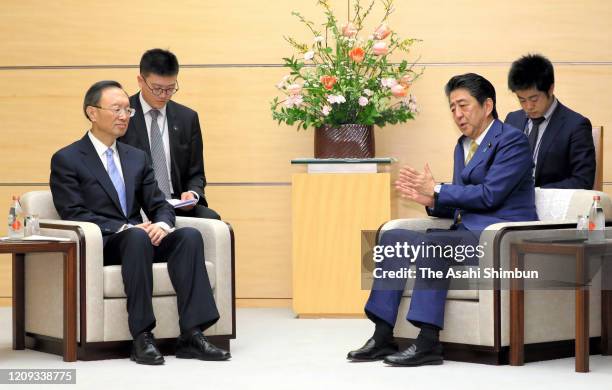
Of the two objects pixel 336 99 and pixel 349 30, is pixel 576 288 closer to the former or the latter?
pixel 336 99

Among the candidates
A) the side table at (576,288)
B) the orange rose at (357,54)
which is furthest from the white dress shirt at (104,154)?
the orange rose at (357,54)

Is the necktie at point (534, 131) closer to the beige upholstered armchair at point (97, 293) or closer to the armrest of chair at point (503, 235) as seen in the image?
the armrest of chair at point (503, 235)

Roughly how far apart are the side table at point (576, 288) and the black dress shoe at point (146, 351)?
161cm

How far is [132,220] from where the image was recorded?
Answer: 5324 mm

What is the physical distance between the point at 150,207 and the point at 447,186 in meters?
1.52

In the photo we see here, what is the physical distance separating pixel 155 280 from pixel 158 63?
55.8 inches

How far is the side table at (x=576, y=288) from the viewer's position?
4551mm

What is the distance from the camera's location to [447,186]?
506 centimetres

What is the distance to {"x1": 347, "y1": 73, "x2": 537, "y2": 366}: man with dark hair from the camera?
4.75m

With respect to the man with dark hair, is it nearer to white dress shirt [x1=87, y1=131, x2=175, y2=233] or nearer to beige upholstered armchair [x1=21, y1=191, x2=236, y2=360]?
beige upholstered armchair [x1=21, y1=191, x2=236, y2=360]

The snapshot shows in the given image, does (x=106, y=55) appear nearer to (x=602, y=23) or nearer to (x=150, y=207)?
(x=150, y=207)

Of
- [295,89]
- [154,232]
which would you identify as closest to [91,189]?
[154,232]

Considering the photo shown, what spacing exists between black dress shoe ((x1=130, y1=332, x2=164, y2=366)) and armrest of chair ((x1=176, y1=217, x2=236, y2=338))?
0.44 metres

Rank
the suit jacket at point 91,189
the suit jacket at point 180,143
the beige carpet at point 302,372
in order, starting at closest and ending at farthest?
the beige carpet at point 302,372
the suit jacket at point 91,189
the suit jacket at point 180,143
